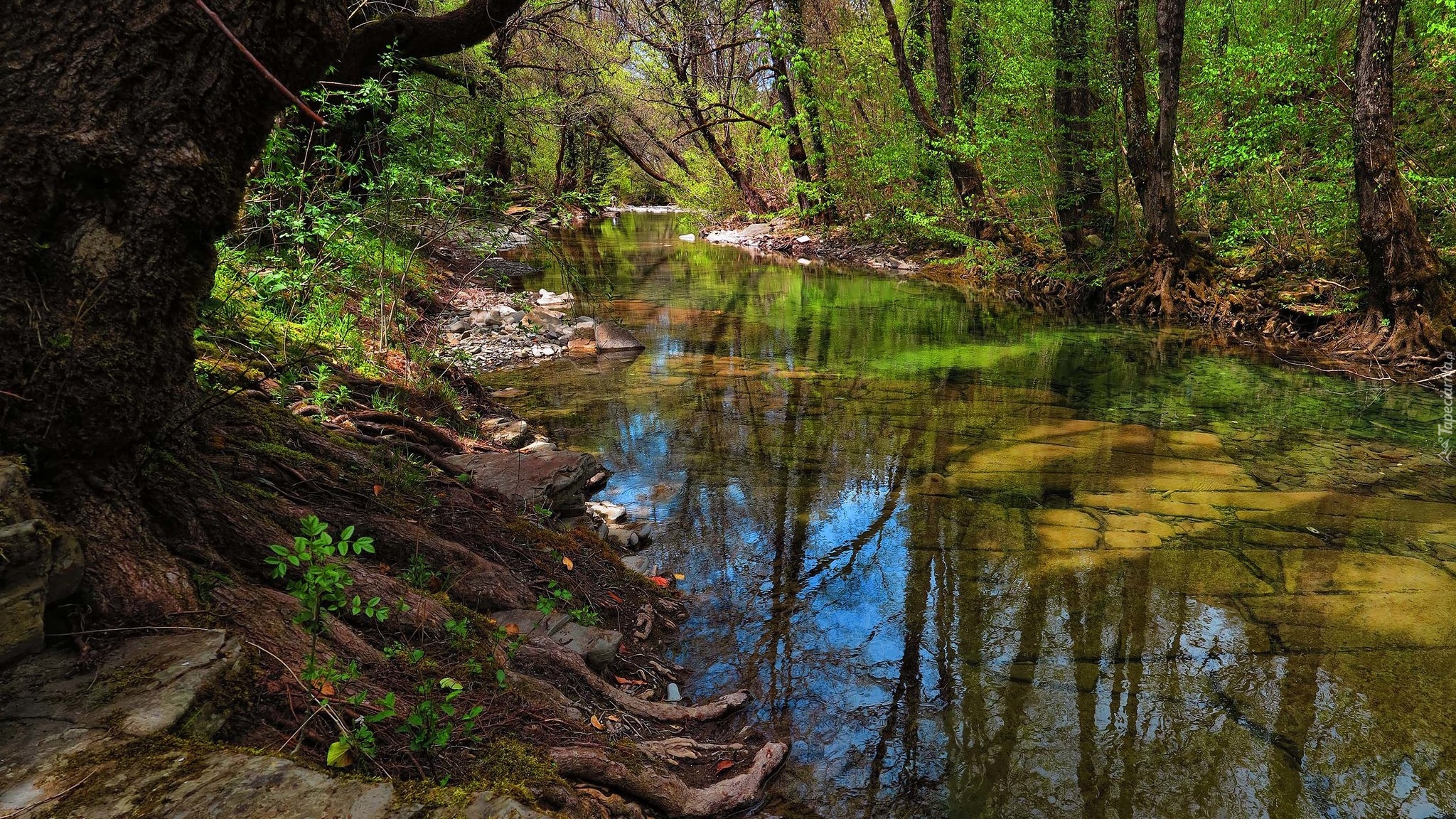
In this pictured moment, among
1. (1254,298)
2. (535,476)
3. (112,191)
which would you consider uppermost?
(112,191)

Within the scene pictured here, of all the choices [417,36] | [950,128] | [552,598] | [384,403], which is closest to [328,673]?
[552,598]

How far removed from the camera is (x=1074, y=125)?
46.0 ft

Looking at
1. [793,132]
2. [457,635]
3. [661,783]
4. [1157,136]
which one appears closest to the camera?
[661,783]

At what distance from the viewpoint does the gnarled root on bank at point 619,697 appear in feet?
11.6

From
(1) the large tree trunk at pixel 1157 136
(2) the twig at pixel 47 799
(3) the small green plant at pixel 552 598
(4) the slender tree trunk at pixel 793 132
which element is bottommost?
(3) the small green plant at pixel 552 598

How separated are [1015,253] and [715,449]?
11935 millimetres

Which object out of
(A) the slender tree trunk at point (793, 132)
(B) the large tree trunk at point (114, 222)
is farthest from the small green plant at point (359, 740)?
(A) the slender tree trunk at point (793, 132)

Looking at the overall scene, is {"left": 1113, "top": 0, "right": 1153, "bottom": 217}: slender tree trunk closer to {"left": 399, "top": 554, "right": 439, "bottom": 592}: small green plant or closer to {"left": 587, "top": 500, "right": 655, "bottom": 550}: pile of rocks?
{"left": 587, "top": 500, "right": 655, "bottom": 550}: pile of rocks

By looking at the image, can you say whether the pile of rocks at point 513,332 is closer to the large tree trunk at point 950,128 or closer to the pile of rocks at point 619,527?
the pile of rocks at point 619,527

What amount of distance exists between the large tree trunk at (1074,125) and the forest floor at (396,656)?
11.8 metres

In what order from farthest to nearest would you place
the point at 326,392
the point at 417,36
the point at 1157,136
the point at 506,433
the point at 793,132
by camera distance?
the point at 793,132
the point at 1157,136
the point at 417,36
the point at 506,433
the point at 326,392

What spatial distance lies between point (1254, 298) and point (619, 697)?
12.7 metres

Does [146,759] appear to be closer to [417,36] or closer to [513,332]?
[417,36]

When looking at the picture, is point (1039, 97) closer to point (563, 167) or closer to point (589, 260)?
point (589, 260)
